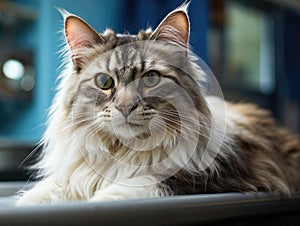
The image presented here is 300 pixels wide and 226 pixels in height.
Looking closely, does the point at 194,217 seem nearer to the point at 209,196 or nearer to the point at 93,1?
the point at 209,196

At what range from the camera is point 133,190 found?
0.94 metres

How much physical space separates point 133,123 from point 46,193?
24cm

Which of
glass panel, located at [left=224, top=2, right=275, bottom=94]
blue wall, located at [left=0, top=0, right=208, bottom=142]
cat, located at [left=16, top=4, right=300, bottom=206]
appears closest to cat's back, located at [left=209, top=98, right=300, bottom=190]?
cat, located at [left=16, top=4, right=300, bottom=206]

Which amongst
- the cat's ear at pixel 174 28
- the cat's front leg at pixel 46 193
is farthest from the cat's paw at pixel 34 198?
the cat's ear at pixel 174 28

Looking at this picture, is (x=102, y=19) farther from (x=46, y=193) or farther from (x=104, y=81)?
(x=46, y=193)

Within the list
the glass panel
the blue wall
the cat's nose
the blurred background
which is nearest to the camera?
the cat's nose

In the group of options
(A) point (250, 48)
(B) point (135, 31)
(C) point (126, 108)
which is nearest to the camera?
(C) point (126, 108)

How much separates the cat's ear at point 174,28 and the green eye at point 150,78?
2.7 inches

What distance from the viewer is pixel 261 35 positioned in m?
4.06

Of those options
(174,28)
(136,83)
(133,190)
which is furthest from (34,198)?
(174,28)

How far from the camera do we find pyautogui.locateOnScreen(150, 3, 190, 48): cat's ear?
91 cm

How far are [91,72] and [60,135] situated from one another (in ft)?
0.56

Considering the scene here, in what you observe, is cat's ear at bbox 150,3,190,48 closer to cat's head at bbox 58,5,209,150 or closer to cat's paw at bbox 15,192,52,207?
cat's head at bbox 58,5,209,150

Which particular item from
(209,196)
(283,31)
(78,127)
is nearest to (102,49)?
(78,127)
